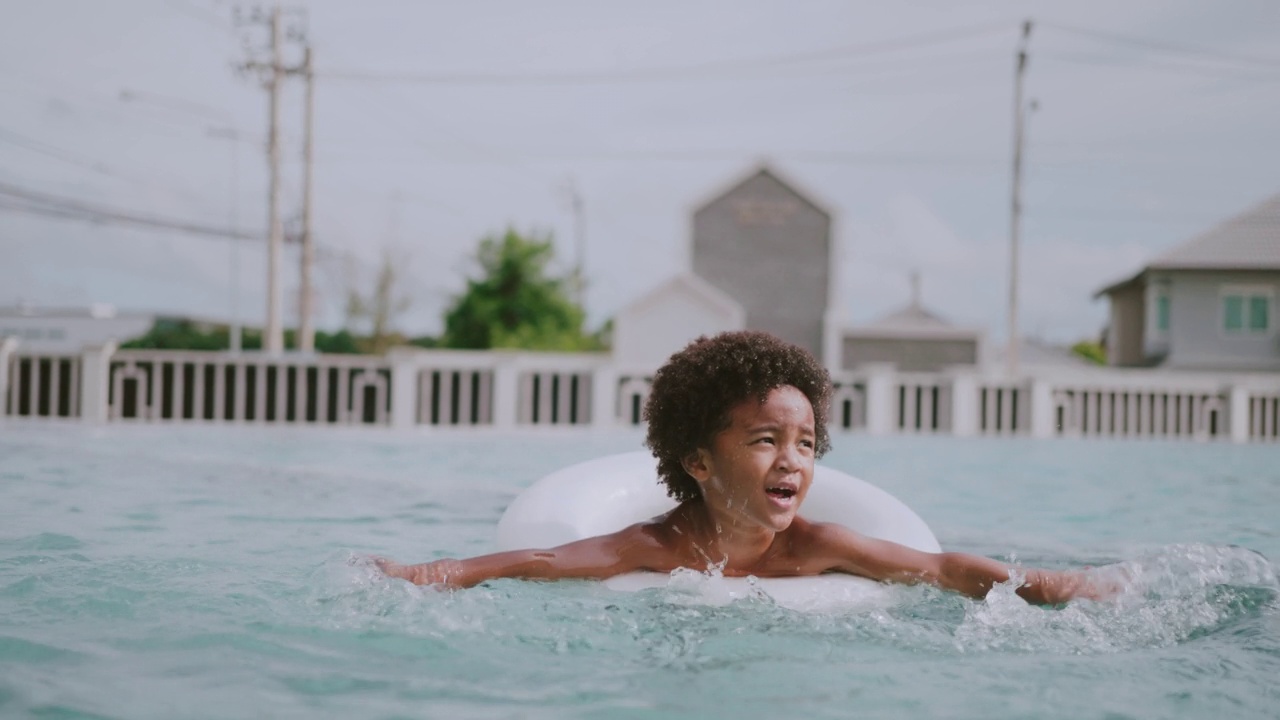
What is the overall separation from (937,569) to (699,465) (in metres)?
0.70

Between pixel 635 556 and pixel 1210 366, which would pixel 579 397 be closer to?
pixel 635 556

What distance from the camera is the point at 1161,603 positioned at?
2957 mm

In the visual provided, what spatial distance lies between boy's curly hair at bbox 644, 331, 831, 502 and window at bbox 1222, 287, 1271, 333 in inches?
987

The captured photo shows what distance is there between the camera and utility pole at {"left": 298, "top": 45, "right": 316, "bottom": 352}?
1884 centimetres

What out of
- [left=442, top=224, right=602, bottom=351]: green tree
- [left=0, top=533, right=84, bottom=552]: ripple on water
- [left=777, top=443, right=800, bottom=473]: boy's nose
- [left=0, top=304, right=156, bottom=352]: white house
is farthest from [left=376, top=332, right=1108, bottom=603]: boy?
[left=0, top=304, right=156, bottom=352]: white house

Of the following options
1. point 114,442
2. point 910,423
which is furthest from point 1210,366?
point 114,442

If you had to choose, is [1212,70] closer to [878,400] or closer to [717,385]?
[878,400]

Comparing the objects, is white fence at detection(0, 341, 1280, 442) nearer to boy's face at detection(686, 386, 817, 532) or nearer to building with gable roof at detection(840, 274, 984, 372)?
building with gable roof at detection(840, 274, 984, 372)

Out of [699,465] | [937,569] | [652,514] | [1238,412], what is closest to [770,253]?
[1238,412]

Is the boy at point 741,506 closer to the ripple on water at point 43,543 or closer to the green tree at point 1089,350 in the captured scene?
the ripple on water at point 43,543

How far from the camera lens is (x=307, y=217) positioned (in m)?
18.8

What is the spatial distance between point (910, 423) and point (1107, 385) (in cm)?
293

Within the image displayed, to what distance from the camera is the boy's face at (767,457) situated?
2639 mm

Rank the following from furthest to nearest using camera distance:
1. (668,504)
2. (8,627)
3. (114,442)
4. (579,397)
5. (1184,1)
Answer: (579,397) → (1184,1) → (114,442) → (668,504) → (8,627)
